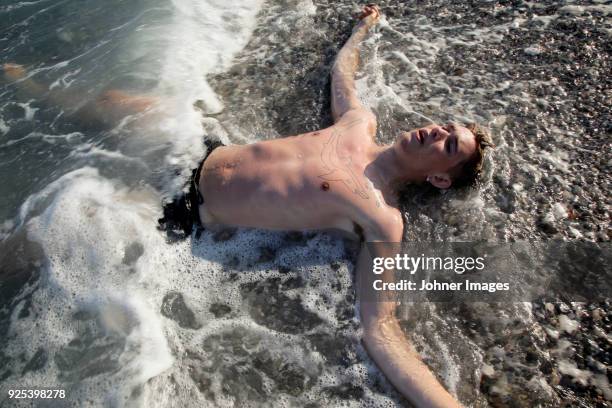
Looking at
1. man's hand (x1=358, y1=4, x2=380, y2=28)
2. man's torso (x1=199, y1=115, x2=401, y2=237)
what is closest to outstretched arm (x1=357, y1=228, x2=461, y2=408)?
man's torso (x1=199, y1=115, x2=401, y2=237)

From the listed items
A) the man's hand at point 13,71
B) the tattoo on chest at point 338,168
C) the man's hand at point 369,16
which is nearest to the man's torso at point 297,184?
the tattoo on chest at point 338,168

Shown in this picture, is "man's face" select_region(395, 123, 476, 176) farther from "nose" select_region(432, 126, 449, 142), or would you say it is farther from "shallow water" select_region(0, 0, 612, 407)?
"shallow water" select_region(0, 0, 612, 407)

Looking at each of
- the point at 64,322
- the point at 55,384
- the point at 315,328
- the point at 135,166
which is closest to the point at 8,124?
the point at 135,166

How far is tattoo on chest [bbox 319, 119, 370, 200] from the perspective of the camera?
10.8 feet

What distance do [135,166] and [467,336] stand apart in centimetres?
333

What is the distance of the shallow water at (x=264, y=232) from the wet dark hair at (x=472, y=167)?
0.16 metres

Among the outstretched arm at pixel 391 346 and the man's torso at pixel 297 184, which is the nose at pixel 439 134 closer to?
the man's torso at pixel 297 184

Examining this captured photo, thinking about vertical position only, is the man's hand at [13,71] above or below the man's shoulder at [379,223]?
above

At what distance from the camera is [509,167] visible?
3980 mm

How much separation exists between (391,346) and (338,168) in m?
1.36

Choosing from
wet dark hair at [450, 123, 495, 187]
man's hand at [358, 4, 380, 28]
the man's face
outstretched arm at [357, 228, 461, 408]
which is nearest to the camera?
outstretched arm at [357, 228, 461, 408]

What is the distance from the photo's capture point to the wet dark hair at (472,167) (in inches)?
140

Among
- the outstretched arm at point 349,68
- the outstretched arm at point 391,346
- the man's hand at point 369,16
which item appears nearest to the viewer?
the outstretched arm at point 391,346

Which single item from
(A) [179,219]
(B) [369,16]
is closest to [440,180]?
(A) [179,219]
